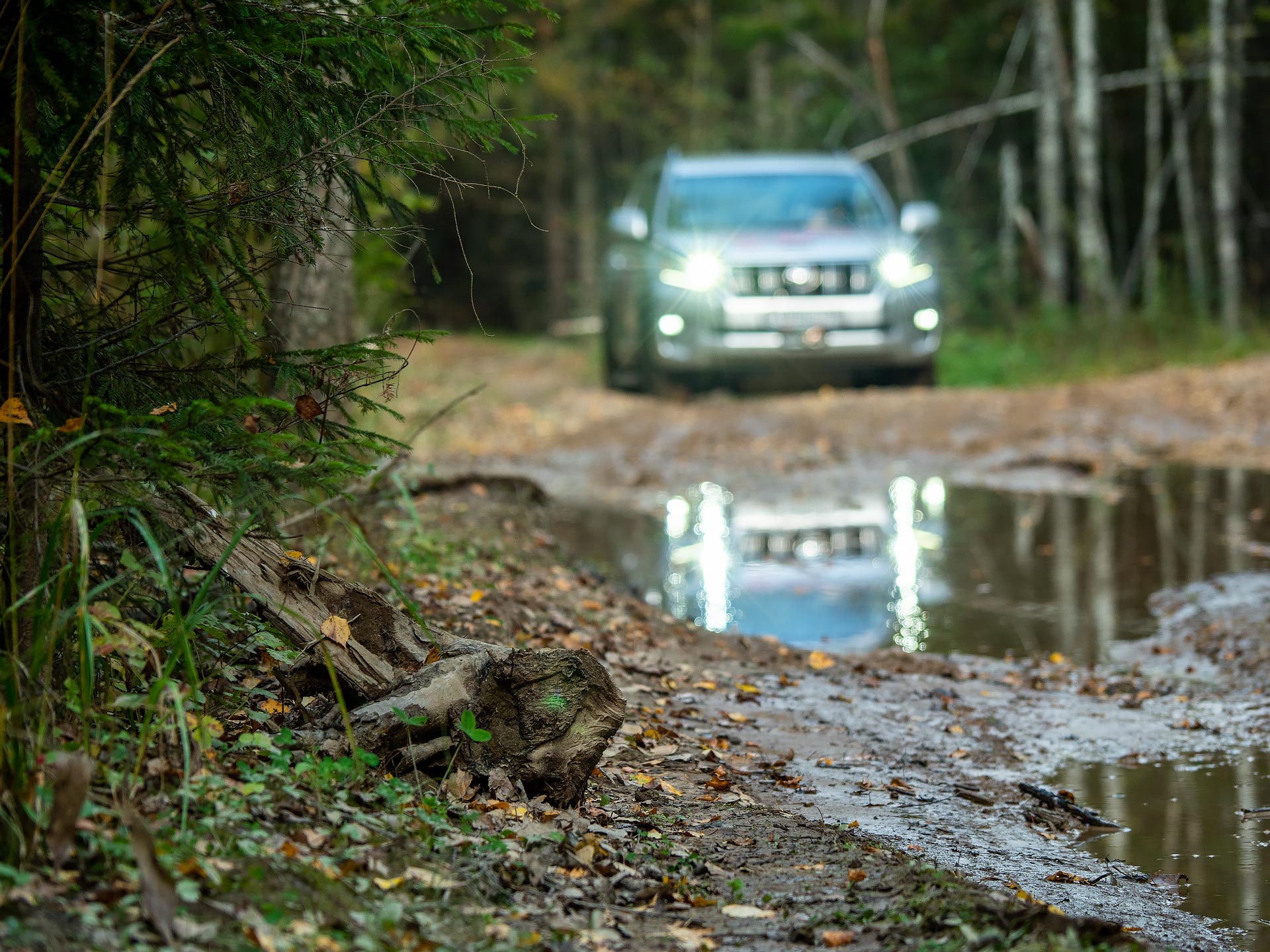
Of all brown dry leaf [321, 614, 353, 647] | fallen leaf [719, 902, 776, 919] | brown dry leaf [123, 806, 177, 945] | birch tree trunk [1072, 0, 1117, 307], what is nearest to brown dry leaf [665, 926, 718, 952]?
fallen leaf [719, 902, 776, 919]

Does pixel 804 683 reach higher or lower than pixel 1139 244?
lower

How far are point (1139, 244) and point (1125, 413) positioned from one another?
12.7 meters

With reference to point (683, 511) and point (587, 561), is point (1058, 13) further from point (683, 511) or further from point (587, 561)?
point (587, 561)

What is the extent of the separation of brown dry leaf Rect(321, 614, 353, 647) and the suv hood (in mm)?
9471

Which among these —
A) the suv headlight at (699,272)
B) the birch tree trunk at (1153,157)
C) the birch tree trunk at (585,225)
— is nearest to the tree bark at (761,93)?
the birch tree trunk at (585,225)

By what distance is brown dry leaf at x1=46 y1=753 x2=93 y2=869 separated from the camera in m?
2.69

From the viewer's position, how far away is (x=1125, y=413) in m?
12.3

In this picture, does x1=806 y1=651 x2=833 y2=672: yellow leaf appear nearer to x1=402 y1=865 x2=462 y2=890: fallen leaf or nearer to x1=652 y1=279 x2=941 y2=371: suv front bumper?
x1=402 y1=865 x2=462 y2=890: fallen leaf

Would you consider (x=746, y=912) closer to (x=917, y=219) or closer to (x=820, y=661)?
(x=820, y=661)

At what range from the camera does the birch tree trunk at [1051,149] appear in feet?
65.2

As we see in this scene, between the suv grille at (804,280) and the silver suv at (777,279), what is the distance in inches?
0.4

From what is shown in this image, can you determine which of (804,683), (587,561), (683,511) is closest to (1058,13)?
(683,511)

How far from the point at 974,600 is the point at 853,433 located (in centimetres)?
501

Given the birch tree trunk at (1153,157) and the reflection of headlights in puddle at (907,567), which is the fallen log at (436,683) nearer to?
the reflection of headlights in puddle at (907,567)
